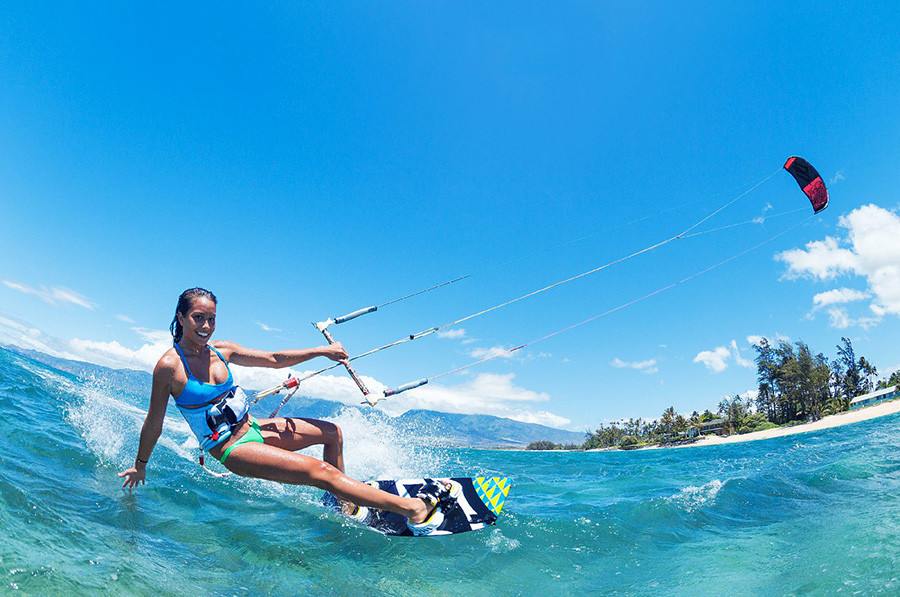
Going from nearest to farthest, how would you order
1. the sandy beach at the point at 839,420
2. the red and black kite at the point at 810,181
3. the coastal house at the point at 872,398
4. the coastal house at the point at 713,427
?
the red and black kite at the point at 810,181 → the sandy beach at the point at 839,420 → the coastal house at the point at 872,398 → the coastal house at the point at 713,427

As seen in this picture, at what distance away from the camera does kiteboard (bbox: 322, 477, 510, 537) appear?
5867mm

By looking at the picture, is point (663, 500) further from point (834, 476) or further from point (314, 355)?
point (314, 355)

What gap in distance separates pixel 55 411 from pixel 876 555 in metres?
14.5

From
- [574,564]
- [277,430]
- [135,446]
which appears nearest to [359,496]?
[277,430]

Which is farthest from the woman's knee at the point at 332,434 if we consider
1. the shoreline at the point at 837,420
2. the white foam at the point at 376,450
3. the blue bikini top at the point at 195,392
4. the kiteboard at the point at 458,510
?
the shoreline at the point at 837,420

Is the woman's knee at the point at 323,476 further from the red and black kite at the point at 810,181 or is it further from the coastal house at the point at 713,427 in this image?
the coastal house at the point at 713,427

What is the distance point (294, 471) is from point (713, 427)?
12152 centimetres

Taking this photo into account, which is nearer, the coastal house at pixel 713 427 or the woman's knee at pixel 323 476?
the woman's knee at pixel 323 476

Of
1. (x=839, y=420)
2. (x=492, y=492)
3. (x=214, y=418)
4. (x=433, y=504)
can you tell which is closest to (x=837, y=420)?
(x=839, y=420)

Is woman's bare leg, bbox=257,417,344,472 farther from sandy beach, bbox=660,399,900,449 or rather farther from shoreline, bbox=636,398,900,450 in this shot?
sandy beach, bbox=660,399,900,449

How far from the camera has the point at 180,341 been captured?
15.6ft

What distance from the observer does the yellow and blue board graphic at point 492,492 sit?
255 inches

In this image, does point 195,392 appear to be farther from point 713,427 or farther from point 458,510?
point 713,427

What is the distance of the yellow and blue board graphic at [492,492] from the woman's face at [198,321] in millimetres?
4306
